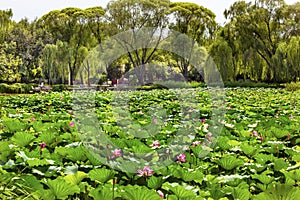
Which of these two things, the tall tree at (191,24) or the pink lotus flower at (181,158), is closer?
the pink lotus flower at (181,158)

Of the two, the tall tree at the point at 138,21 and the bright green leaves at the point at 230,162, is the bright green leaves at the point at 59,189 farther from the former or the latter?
the tall tree at the point at 138,21

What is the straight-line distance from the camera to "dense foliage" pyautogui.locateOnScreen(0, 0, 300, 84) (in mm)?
23141

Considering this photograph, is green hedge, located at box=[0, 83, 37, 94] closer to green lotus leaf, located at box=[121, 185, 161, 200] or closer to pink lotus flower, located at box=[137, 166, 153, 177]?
pink lotus flower, located at box=[137, 166, 153, 177]

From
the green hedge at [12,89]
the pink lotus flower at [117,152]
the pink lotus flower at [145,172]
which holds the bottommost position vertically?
the green hedge at [12,89]

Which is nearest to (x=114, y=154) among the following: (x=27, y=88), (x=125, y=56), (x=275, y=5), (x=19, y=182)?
(x=19, y=182)

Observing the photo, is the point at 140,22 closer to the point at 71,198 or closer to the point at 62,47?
the point at 62,47

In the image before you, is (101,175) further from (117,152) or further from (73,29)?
(73,29)

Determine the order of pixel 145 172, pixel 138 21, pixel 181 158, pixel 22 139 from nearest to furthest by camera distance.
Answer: pixel 145 172
pixel 181 158
pixel 22 139
pixel 138 21

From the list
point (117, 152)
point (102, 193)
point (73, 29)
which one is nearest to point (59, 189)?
point (102, 193)

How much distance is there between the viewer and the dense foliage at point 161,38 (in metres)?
23.1

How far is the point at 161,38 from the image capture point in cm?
2873

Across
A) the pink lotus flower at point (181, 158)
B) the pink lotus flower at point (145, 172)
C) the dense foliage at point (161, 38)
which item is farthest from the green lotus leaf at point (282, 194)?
the dense foliage at point (161, 38)

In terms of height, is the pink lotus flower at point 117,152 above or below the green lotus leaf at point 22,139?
below

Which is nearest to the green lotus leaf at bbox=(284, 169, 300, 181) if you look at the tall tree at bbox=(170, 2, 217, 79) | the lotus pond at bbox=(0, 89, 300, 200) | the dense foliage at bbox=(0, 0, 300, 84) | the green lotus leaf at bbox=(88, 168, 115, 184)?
the lotus pond at bbox=(0, 89, 300, 200)
